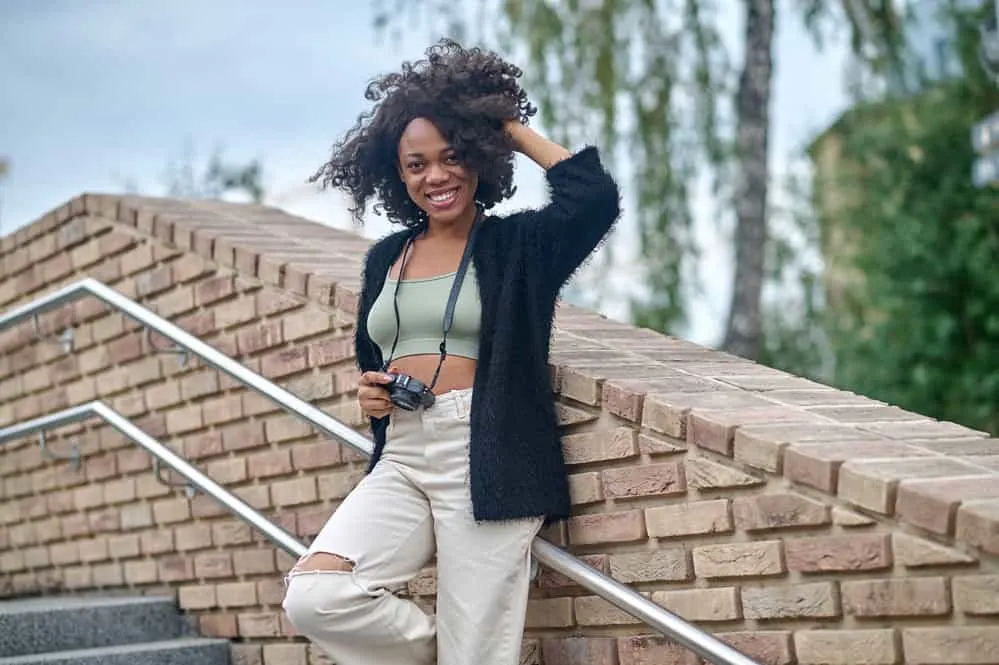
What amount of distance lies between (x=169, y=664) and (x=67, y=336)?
150 centimetres

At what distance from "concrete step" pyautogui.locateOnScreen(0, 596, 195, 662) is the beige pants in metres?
1.68

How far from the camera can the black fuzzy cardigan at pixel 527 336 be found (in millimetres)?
3219

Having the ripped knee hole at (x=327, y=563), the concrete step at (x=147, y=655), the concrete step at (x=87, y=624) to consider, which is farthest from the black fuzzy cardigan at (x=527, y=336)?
the concrete step at (x=87, y=624)

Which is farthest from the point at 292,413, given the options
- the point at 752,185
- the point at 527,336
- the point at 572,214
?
the point at 752,185

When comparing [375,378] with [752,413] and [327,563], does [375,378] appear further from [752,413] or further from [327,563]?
[752,413]

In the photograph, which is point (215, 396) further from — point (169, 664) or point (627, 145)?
point (627, 145)

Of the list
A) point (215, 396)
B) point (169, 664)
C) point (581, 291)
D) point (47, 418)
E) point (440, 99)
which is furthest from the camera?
point (581, 291)

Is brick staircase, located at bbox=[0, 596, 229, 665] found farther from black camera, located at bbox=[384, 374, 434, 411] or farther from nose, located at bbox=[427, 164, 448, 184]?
nose, located at bbox=[427, 164, 448, 184]

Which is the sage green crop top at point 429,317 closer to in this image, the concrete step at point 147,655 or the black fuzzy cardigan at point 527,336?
the black fuzzy cardigan at point 527,336

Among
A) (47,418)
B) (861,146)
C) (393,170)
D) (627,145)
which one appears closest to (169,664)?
(47,418)

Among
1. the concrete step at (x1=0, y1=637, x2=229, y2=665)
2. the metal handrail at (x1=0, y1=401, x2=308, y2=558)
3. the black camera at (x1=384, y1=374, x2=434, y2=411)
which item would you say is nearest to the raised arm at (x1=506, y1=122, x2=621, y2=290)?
the black camera at (x1=384, y1=374, x2=434, y2=411)

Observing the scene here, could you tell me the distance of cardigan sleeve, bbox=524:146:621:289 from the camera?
3252 mm

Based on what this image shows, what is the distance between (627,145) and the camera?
11.2 meters

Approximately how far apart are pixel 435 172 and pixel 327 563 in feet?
3.01
